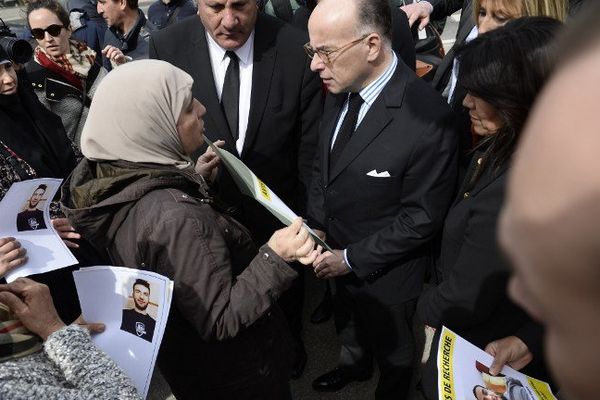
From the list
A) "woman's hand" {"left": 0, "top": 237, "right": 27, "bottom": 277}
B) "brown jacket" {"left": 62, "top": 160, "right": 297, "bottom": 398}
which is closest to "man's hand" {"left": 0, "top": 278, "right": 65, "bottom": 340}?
"brown jacket" {"left": 62, "top": 160, "right": 297, "bottom": 398}

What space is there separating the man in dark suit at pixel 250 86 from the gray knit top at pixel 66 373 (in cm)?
164

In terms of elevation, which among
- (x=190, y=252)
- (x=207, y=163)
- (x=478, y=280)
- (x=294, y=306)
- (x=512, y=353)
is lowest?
(x=294, y=306)

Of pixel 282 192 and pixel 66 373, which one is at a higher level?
pixel 66 373

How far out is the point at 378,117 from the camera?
2.12 m

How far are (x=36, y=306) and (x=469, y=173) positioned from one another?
144 centimetres

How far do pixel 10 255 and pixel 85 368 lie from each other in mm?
850

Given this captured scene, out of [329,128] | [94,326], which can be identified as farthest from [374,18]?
[94,326]

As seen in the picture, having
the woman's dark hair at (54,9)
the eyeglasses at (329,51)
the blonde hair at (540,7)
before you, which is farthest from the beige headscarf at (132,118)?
the woman's dark hair at (54,9)

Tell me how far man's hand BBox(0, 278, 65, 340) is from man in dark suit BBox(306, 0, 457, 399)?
1065 mm

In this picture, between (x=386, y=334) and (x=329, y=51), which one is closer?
(x=329, y=51)

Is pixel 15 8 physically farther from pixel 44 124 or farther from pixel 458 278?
pixel 458 278

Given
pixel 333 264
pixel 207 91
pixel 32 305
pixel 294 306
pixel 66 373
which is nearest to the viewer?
pixel 66 373

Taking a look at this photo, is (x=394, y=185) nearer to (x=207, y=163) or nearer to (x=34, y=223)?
(x=207, y=163)

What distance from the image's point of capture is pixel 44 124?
2840 mm
